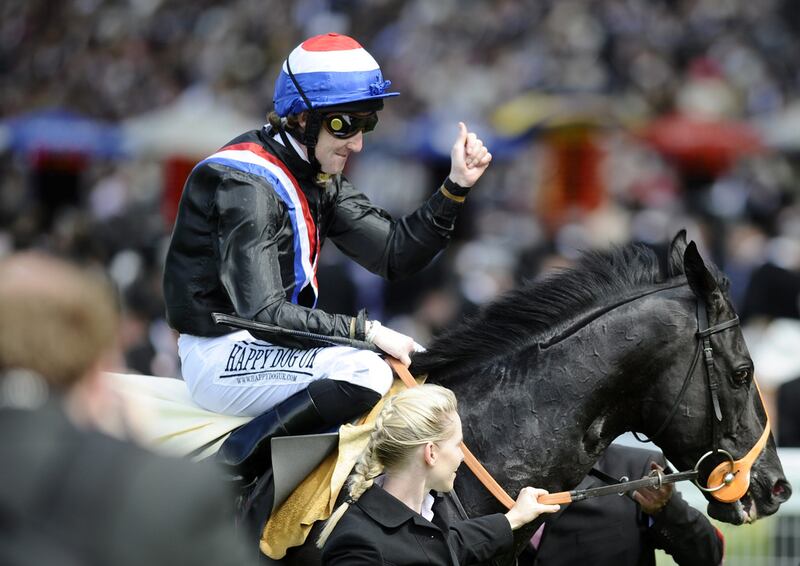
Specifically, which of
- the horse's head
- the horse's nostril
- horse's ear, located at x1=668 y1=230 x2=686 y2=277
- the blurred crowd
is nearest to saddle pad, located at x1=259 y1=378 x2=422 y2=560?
the horse's head

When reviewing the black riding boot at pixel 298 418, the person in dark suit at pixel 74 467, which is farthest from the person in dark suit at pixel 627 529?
the person in dark suit at pixel 74 467

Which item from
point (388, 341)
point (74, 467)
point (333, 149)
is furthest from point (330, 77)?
point (74, 467)

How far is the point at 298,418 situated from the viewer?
3668 millimetres

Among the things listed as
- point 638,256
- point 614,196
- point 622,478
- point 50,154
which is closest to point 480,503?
point 622,478

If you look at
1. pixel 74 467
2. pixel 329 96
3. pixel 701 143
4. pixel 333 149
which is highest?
pixel 74 467

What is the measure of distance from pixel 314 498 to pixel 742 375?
1285mm

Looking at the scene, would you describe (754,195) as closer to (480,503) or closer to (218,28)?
(218,28)

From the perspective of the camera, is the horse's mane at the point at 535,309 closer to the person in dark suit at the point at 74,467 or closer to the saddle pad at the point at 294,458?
the saddle pad at the point at 294,458

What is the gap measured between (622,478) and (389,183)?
12.9 meters

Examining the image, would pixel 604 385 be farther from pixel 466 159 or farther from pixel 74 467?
pixel 74 467

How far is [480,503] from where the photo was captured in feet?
12.2

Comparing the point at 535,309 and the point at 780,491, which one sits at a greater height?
the point at 535,309

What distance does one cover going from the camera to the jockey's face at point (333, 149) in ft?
12.9

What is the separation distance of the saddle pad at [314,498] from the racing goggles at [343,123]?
35.0 inches
